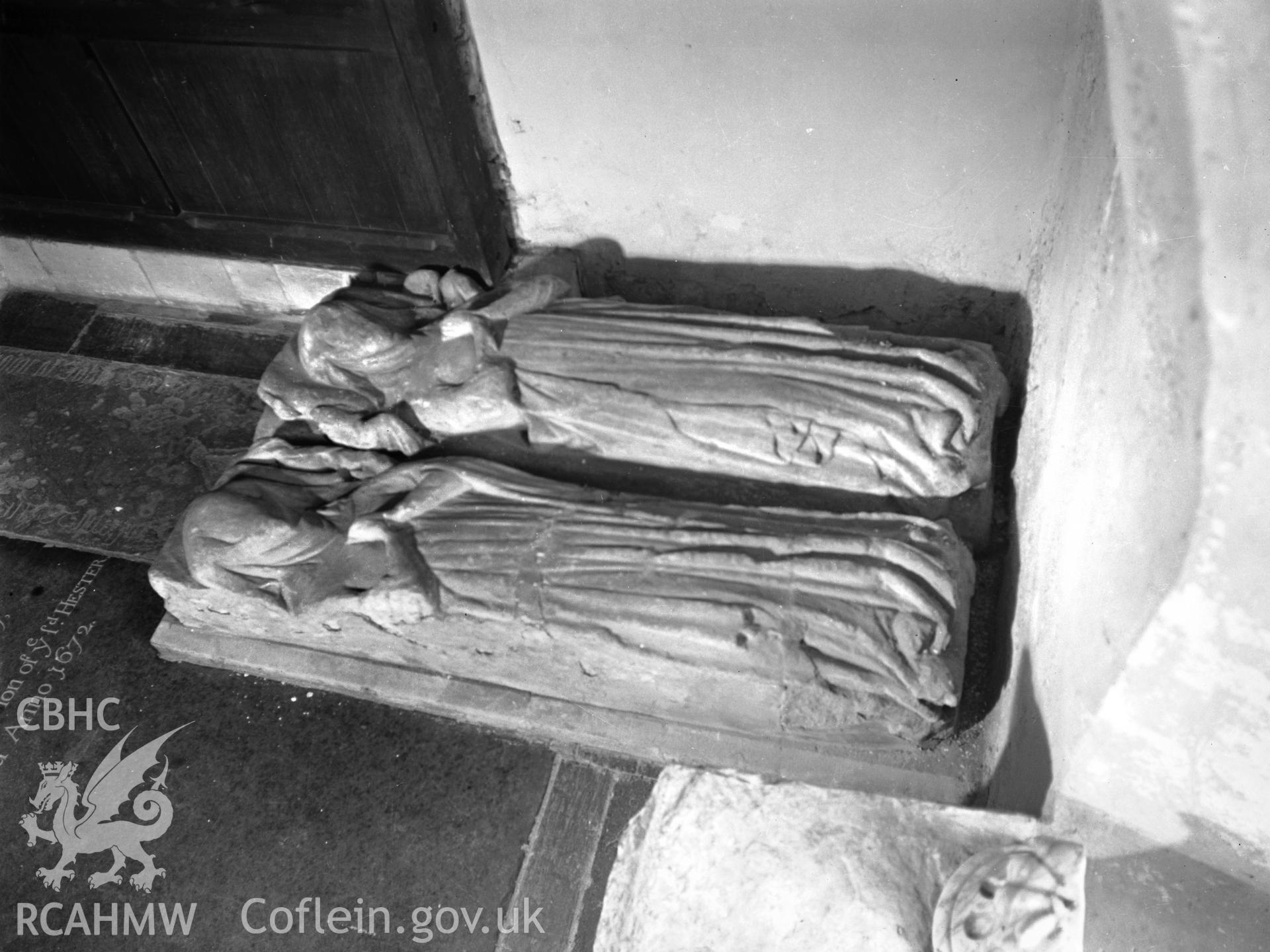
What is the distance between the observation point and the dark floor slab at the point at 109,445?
3600 mm

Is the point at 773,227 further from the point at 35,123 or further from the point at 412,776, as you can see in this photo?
the point at 35,123

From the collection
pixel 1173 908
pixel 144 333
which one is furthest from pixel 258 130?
pixel 1173 908

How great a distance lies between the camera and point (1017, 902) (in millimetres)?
1626

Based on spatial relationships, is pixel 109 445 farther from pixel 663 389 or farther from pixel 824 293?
pixel 824 293

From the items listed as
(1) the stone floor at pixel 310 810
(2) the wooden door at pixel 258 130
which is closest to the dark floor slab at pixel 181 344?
(2) the wooden door at pixel 258 130

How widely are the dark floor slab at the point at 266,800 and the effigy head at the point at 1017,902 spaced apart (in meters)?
1.43

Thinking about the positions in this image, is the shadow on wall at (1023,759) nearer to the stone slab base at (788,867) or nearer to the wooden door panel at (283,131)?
the stone slab base at (788,867)

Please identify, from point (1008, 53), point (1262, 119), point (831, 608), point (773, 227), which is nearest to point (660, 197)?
point (773, 227)

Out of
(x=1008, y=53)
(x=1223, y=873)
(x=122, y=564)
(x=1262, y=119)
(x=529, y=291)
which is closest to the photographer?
(x=1262, y=119)

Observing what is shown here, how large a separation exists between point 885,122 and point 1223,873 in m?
2.13

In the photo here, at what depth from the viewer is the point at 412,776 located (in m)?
2.94

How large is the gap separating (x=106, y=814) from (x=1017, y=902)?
8.68 ft

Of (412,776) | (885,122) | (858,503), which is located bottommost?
(412,776)

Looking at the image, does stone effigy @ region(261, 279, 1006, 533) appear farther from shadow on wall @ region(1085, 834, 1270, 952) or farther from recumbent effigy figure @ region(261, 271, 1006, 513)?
shadow on wall @ region(1085, 834, 1270, 952)
